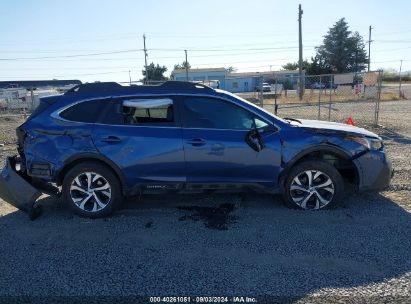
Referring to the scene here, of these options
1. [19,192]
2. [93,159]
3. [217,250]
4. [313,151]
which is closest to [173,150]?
[93,159]

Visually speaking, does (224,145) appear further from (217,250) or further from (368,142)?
(368,142)

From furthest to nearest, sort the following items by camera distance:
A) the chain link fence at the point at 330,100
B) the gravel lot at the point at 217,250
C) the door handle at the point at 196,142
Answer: the chain link fence at the point at 330,100, the door handle at the point at 196,142, the gravel lot at the point at 217,250

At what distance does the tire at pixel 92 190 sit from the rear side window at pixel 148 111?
766 mm

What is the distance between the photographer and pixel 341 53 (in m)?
66.0

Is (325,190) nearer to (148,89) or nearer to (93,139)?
(148,89)

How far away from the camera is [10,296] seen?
3.29 meters

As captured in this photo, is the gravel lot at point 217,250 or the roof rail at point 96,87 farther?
the roof rail at point 96,87

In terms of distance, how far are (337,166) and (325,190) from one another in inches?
18.1

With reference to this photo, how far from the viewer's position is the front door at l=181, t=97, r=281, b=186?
491cm

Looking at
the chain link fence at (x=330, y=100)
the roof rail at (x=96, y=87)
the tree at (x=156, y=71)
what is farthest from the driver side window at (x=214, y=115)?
the tree at (x=156, y=71)

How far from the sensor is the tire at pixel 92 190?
501cm

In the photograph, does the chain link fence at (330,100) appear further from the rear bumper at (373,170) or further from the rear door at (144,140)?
the rear door at (144,140)

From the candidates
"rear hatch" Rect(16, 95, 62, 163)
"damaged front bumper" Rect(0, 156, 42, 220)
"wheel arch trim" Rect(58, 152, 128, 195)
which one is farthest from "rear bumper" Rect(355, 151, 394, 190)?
"damaged front bumper" Rect(0, 156, 42, 220)

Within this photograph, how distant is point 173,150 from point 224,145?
66cm
